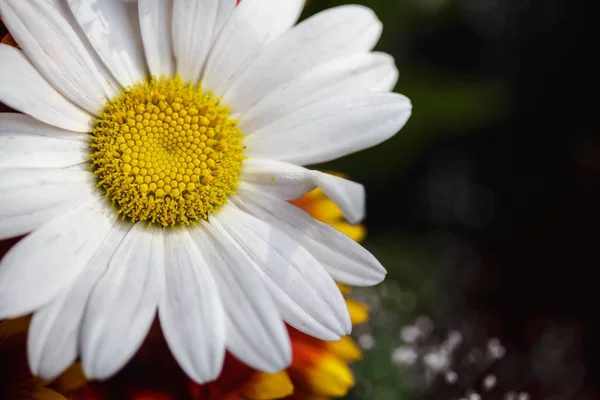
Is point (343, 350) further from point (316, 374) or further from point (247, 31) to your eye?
point (247, 31)

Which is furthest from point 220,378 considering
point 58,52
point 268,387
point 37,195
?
point 58,52

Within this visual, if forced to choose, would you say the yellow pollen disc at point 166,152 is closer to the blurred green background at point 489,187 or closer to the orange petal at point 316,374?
the orange petal at point 316,374

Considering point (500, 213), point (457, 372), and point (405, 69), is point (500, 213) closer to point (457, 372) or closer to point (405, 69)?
point (405, 69)

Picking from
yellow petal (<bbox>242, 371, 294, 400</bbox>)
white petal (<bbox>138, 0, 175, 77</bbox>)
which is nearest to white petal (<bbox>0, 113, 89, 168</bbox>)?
white petal (<bbox>138, 0, 175, 77</bbox>)

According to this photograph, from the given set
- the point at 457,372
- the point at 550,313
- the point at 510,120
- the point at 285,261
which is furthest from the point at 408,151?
the point at 285,261

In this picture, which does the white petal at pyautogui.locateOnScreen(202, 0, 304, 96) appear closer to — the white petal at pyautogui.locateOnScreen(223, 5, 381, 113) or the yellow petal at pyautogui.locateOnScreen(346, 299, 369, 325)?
the white petal at pyautogui.locateOnScreen(223, 5, 381, 113)

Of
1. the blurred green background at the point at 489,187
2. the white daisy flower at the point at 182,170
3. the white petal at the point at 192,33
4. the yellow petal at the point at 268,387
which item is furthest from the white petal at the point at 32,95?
the blurred green background at the point at 489,187
